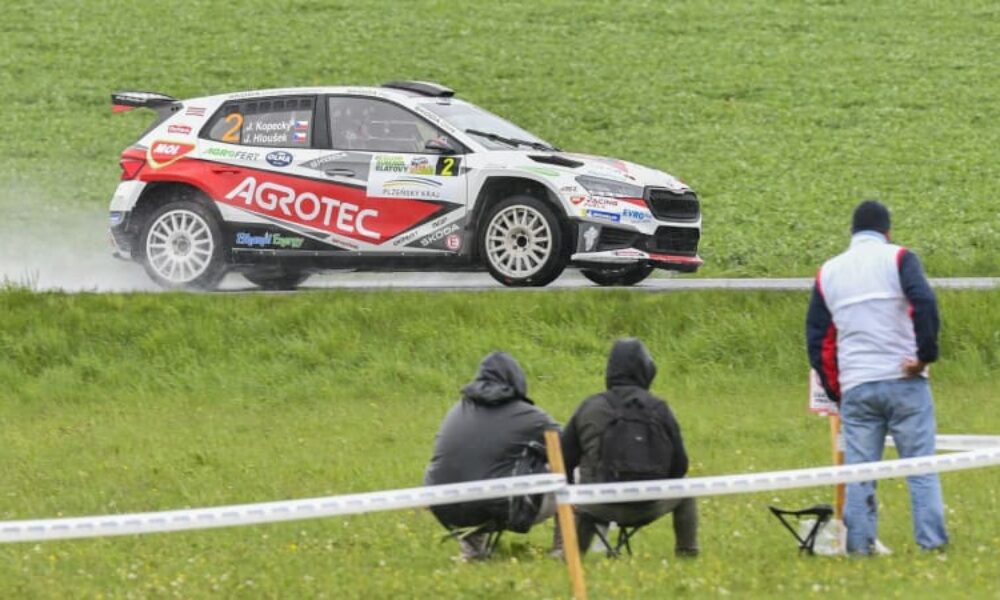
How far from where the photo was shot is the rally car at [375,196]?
54.1 ft

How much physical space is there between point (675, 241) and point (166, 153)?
4452mm

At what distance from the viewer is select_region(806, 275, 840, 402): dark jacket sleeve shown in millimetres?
9562

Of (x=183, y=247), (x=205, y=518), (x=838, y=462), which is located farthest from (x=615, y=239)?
(x=205, y=518)

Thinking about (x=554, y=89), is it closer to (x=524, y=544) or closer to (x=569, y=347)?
(x=569, y=347)

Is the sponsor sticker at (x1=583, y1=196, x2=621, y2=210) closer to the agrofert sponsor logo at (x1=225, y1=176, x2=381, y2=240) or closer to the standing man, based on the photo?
the agrofert sponsor logo at (x1=225, y1=176, x2=381, y2=240)

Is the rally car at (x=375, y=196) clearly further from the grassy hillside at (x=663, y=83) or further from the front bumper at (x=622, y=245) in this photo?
the grassy hillside at (x=663, y=83)

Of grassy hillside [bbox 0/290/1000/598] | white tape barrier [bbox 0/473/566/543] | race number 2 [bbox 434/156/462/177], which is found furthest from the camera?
race number 2 [bbox 434/156/462/177]

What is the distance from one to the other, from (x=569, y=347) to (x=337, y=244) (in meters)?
2.22

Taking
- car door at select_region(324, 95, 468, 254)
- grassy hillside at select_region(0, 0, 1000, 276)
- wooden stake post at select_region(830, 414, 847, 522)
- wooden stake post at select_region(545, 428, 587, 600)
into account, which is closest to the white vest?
wooden stake post at select_region(830, 414, 847, 522)

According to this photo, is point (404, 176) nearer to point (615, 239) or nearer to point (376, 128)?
point (376, 128)

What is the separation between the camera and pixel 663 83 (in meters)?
35.9

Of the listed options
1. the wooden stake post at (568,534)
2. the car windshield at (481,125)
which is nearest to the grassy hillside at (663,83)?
the car windshield at (481,125)

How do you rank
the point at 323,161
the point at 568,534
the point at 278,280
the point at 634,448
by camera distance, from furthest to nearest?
the point at 278,280
the point at 323,161
the point at 634,448
the point at 568,534

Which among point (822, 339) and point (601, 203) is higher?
point (601, 203)
